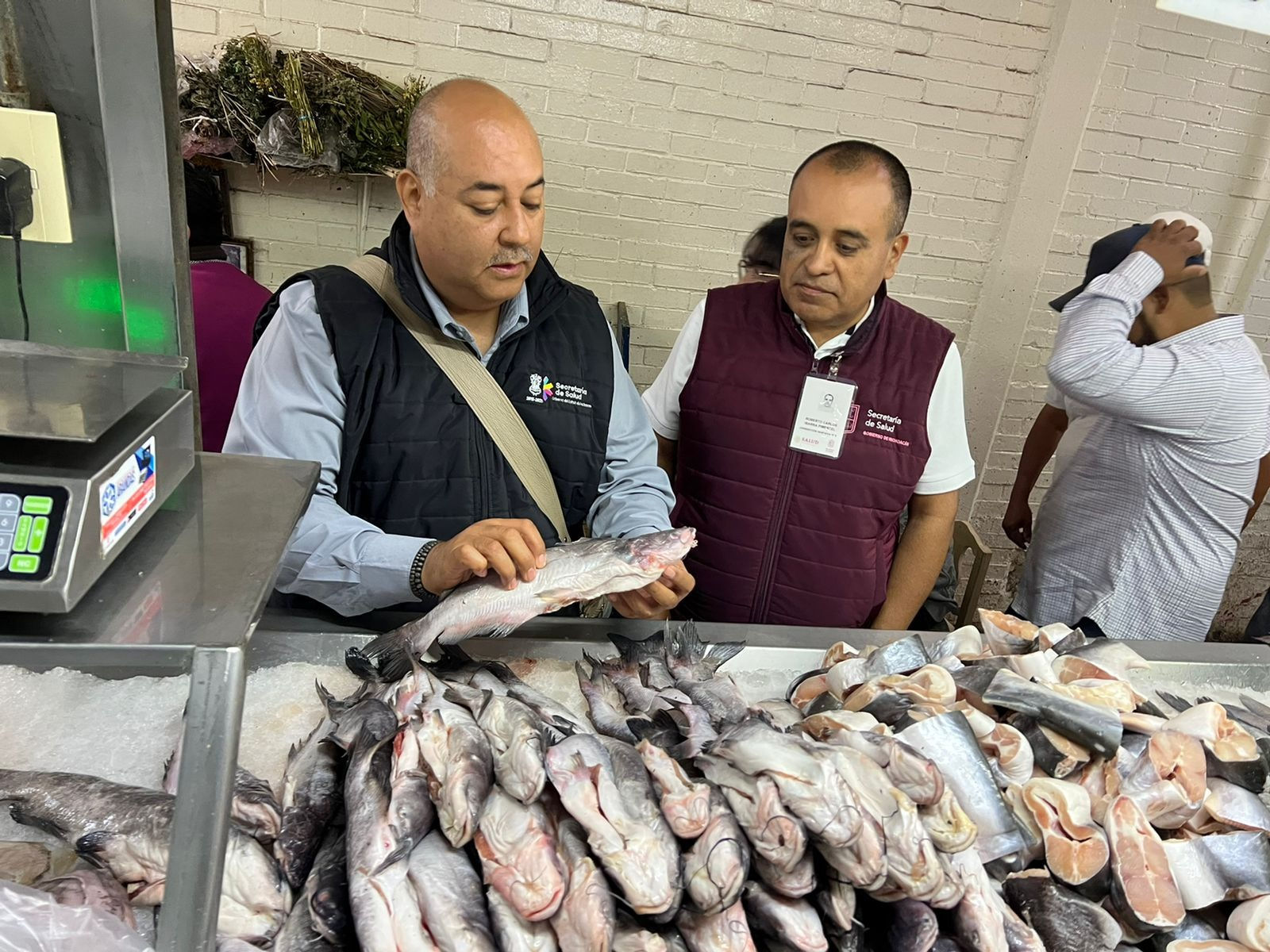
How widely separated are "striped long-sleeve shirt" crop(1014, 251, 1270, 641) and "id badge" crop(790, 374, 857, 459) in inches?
30.7

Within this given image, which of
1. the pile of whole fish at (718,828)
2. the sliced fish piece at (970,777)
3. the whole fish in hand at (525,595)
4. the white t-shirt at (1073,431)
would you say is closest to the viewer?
the pile of whole fish at (718,828)

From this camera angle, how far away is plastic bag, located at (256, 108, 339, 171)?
349cm

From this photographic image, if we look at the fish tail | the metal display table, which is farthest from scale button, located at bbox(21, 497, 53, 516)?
the fish tail

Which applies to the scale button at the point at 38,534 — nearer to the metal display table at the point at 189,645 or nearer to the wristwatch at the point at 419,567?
the metal display table at the point at 189,645

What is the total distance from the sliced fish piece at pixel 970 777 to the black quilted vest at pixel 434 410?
112cm

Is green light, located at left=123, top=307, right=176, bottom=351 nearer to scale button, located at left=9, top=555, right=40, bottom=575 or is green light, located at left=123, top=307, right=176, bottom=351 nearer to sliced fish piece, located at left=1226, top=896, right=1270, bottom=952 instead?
scale button, located at left=9, top=555, right=40, bottom=575

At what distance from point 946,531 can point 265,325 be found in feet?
7.18

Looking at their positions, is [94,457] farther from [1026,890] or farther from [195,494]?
[1026,890]

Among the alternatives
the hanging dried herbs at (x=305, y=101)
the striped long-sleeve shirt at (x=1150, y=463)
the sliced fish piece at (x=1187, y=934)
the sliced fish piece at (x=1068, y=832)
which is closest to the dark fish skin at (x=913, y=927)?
the sliced fish piece at (x=1068, y=832)

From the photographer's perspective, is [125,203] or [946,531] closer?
[125,203]

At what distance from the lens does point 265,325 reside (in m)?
2.00

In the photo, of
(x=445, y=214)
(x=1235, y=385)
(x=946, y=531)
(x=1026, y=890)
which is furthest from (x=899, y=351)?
(x=1026, y=890)

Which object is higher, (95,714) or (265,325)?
(265,325)

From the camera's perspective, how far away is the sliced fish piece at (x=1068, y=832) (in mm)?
1211
